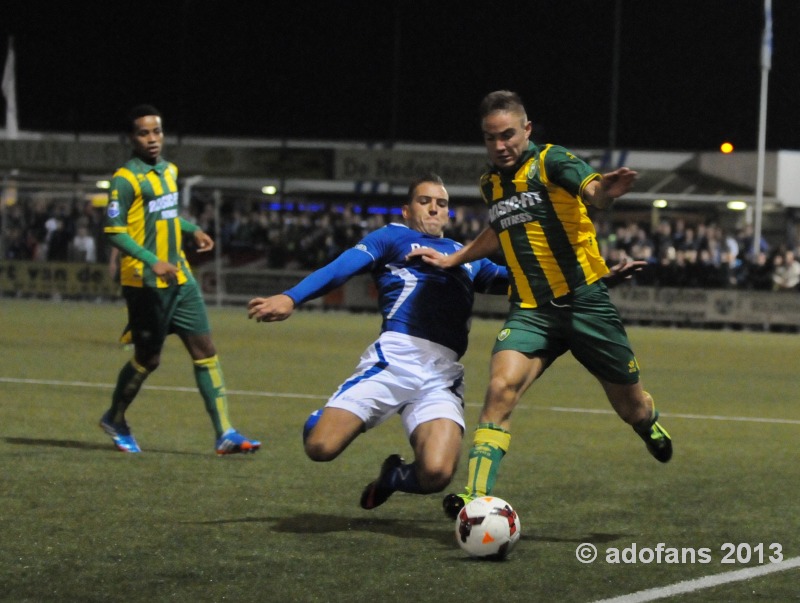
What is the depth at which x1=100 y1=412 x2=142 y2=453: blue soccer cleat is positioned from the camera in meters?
9.34

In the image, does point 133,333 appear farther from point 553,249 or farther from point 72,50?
point 72,50

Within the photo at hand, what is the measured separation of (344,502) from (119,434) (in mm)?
2508

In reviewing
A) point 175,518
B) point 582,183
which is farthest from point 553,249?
point 175,518

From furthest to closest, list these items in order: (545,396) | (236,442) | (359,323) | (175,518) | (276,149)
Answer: (276,149), (359,323), (545,396), (236,442), (175,518)

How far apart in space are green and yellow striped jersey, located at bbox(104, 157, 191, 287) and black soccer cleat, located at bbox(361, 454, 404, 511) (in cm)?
297

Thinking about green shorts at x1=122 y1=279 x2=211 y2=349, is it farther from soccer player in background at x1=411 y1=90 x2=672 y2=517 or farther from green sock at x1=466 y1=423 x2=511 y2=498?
green sock at x1=466 y1=423 x2=511 y2=498

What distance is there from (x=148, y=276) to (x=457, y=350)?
3.02 m

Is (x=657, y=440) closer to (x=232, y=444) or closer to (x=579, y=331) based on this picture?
(x=579, y=331)

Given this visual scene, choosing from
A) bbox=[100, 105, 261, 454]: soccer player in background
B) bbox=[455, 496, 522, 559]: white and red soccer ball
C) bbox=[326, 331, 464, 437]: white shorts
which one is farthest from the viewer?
bbox=[100, 105, 261, 454]: soccer player in background

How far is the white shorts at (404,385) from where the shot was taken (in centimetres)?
687

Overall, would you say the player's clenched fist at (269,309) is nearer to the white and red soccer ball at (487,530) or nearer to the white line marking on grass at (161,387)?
the white and red soccer ball at (487,530)

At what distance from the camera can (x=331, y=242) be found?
104 ft

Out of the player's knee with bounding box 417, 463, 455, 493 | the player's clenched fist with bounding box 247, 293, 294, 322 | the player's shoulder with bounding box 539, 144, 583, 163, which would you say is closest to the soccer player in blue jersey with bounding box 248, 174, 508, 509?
the player's knee with bounding box 417, 463, 455, 493

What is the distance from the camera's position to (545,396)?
1415cm
